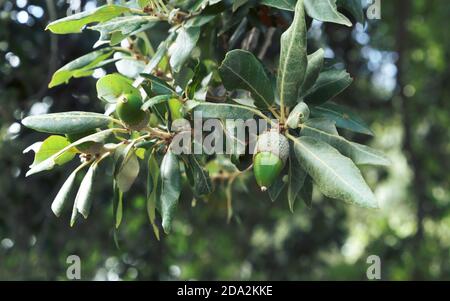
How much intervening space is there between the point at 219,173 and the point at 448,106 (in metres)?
3.59

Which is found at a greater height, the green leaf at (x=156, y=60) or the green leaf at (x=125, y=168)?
the green leaf at (x=156, y=60)

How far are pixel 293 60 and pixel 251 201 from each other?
11.6 feet

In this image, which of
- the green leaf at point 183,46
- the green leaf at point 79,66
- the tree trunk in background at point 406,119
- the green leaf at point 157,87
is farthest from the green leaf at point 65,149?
the tree trunk in background at point 406,119

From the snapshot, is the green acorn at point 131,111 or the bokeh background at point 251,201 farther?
the bokeh background at point 251,201

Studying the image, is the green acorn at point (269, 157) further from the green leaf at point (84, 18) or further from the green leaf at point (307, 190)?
the green leaf at point (84, 18)

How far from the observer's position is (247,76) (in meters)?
1.44

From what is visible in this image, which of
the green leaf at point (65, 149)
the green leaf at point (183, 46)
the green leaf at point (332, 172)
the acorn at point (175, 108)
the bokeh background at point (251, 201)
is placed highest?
the green leaf at point (183, 46)

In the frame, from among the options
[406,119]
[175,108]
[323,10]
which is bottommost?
[406,119]

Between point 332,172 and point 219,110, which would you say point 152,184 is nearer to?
point 219,110

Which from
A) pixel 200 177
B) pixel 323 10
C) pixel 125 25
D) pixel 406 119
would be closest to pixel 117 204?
pixel 200 177

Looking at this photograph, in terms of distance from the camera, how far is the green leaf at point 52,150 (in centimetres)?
151

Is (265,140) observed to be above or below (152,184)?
above

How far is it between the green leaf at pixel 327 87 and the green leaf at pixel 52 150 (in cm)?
54
